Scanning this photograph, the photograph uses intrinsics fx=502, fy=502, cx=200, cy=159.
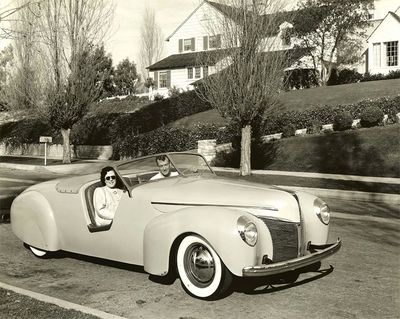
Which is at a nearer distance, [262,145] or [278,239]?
[278,239]

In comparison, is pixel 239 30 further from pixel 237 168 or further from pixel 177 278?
pixel 177 278

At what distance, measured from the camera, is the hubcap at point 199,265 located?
202 inches

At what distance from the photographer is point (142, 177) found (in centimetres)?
658

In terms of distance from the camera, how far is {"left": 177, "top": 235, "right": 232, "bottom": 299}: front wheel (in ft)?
16.4

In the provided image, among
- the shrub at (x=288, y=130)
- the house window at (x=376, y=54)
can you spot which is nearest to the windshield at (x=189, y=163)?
the shrub at (x=288, y=130)

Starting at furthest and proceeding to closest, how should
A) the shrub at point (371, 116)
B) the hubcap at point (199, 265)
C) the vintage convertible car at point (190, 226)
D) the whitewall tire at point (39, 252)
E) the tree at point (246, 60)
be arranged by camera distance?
1. the shrub at point (371, 116)
2. the tree at point (246, 60)
3. the whitewall tire at point (39, 252)
4. the hubcap at point (199, 265)
5. the vintage convertible car at point (190, 226)

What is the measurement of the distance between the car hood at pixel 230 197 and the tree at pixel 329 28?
1474 inches

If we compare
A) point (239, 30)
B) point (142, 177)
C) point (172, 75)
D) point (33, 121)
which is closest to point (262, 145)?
point (239, 30)

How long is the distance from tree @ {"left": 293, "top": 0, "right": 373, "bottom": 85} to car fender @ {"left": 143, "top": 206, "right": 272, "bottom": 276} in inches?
1499

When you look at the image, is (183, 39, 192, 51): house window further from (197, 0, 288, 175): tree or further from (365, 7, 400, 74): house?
(197, 0, 288, 175): tree

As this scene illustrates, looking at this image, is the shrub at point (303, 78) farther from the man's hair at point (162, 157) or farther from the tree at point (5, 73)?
the man's hair at point (162, 157)

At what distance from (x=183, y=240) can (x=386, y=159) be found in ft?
53.5

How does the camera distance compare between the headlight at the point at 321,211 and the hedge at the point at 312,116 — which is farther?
the hedge at the point at 312,116

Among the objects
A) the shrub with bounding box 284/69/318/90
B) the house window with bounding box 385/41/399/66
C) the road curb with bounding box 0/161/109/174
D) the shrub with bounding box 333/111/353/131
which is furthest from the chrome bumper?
the house window with bounding box 385/41/399/66
